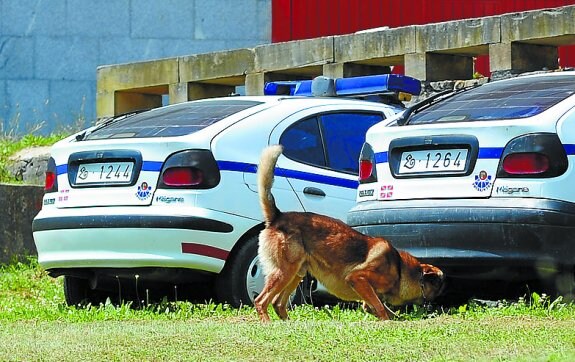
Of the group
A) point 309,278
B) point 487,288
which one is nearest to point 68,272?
point 309,278

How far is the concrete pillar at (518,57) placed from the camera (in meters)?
11.4

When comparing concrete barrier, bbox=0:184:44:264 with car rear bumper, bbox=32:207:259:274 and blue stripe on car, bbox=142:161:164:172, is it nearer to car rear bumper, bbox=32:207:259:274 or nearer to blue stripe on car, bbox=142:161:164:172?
car rear bumper, bbox=32:207:259:274

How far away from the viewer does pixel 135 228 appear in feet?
29.0

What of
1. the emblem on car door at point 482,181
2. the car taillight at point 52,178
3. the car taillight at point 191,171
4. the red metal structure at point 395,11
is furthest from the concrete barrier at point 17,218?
the red metal structure at point 395,11

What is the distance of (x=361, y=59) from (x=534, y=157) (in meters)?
5.03

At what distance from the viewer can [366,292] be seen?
7852 millimetres

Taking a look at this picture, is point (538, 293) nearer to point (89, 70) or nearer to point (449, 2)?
point (449, 2)

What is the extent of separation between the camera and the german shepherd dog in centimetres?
786

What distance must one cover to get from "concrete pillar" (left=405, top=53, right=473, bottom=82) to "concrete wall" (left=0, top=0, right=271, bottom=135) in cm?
672

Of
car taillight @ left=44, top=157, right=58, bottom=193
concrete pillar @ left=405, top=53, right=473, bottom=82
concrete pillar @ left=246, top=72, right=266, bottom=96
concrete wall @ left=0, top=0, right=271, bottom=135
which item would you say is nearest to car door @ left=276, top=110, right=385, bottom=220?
car taillight @ left=44, top=157, right=58, bottom=193

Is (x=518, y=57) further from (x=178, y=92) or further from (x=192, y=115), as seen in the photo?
(x=178, y=92)

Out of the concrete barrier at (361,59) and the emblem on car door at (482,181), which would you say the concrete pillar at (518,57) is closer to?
the concrete barrier at (361,59)

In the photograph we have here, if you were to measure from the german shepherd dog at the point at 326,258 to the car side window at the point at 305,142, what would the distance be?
1.44 metres

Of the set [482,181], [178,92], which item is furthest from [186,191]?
[178,92]
